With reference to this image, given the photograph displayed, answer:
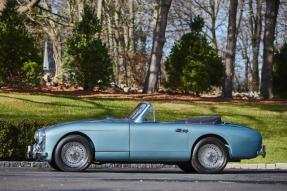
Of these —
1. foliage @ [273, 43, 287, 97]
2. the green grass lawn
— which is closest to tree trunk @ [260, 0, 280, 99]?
foliage @ [273, 43, 287, 97]

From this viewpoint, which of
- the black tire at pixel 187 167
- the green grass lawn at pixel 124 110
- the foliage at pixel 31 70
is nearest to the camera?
the black tire at pixel 187 167

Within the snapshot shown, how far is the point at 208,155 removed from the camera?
1443 centimetres

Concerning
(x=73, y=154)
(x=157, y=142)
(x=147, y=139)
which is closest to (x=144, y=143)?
(x=147, y=139)

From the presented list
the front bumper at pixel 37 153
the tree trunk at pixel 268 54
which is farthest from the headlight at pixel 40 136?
the tree trunk at pixel 268 54

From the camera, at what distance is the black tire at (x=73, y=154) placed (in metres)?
14.0

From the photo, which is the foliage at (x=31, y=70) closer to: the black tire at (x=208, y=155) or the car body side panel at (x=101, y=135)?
the car body side panel at (x=101, y=135)

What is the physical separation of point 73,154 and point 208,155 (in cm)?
250

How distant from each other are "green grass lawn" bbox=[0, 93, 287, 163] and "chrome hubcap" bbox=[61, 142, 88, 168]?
28.1 feet

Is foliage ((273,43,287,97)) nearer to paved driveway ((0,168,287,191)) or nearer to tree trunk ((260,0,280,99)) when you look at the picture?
tree trunk ((260,0,280,99))

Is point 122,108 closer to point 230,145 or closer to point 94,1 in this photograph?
point 230,145

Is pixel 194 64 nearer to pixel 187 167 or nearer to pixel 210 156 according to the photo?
pixel 187 167

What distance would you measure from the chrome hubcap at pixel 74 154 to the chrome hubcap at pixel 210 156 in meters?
2.15

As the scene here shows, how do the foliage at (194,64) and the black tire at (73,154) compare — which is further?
the foliage at (194,64)

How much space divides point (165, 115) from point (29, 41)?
29.2 ft
